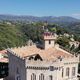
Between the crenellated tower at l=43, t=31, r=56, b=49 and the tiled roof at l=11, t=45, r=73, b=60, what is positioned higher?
the crenellated tower at l=43, t=31, r=56, b=49

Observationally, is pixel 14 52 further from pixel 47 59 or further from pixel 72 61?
pixel 72 61

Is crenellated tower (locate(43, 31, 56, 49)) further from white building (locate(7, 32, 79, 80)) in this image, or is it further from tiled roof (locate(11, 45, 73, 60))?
tiled roof (locate(11, 45, 73, 60))

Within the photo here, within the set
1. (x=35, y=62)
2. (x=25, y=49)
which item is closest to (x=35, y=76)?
(x=35, y=62)

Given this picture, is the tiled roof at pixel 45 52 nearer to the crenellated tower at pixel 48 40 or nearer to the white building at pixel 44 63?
the white building at pixel 44 63

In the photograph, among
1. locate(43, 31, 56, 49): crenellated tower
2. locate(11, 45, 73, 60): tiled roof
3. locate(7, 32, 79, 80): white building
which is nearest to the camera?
locate(7, 32, 79, 80): white building

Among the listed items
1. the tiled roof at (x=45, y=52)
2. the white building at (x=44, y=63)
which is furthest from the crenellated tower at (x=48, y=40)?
the tiled roof at (x=45, y=52)

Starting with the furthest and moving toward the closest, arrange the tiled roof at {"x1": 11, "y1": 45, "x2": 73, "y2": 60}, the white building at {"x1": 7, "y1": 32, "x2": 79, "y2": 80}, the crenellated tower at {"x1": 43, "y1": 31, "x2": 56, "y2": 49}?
the crenellated tower at {"x1": 43, "y1": 31, "x2": 56, "y2": 49}, the tiled roof at {"x1": 11, "y1": 45, "x2": 73, "y2": 60}, the white building at {"x1": 7, "y1": 32, "x2": 79, "y2": 80}

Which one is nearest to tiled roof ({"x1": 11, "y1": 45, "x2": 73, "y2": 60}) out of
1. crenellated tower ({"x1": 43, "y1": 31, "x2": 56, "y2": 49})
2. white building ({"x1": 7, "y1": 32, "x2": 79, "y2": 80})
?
white building ({"x1": 7, "y1": 32, "x2": 79, "y2": 80})

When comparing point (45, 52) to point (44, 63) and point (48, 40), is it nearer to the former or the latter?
point (48, 40)
